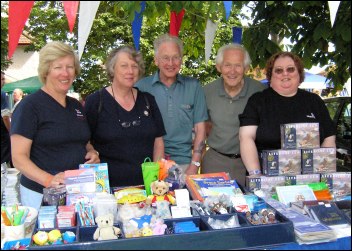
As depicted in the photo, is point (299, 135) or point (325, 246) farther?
point (299, 135)

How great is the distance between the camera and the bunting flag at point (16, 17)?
1.88 m

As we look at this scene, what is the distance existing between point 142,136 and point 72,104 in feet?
1.74

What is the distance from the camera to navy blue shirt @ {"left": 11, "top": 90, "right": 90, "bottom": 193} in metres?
2.27

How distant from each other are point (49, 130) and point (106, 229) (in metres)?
0.86

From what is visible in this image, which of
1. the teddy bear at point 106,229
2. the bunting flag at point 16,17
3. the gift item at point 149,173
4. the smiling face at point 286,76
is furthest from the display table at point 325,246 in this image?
the bunting flag at point 16,17

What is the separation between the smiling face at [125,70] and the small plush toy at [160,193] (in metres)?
0.80

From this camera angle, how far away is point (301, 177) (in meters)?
2.45

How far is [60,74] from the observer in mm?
2395

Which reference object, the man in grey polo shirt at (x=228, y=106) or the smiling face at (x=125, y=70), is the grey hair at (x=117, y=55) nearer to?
the smiling face at (x=125, y=70)

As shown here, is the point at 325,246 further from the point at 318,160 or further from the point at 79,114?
the point at 79,114

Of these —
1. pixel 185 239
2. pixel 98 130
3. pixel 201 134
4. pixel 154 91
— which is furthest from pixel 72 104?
pixel 185 239

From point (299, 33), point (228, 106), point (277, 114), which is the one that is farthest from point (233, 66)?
point (299, 33)

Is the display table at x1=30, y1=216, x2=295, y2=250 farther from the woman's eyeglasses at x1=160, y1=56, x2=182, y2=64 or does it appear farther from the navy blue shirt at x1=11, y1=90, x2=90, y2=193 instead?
the woman's eyeglasses at x1=160, y1=56, x2=182, y2=64

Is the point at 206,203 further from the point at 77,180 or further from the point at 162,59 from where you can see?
the point at 162,59
